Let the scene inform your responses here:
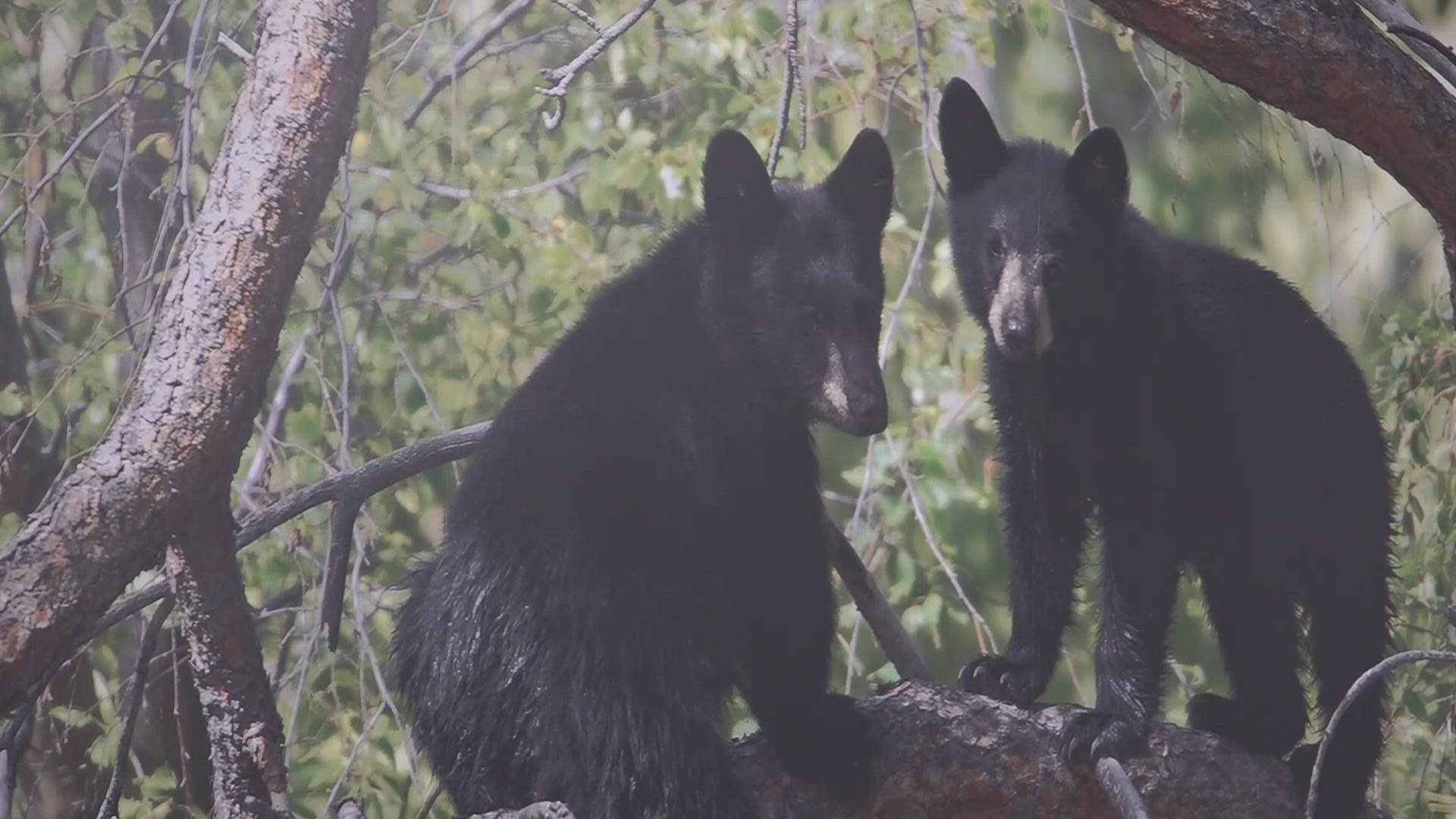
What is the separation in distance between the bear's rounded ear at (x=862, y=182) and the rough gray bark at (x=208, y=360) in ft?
3.38

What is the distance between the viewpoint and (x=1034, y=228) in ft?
9.41

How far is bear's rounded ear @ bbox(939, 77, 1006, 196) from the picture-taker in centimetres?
302

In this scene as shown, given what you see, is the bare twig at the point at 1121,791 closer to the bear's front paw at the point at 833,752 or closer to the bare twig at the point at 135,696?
the bear's front paw at the point at 833,752

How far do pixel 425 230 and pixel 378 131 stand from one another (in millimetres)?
313

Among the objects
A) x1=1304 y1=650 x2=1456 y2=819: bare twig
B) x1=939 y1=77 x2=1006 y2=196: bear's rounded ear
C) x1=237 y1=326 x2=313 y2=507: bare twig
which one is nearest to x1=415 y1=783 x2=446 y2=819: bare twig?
x1=237 y1=326 x2=313 y2=507: bare twig

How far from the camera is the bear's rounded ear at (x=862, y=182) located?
293 cm

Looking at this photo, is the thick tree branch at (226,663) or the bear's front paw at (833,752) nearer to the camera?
the bear's front paw at (833,752)

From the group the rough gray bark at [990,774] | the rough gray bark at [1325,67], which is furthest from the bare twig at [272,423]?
the rough gray bark at [1325,67]

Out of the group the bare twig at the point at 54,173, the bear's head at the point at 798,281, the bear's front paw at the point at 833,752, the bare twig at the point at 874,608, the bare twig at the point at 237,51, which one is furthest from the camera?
the bare twig at the point at 54,173

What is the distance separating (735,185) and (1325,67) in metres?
1.23

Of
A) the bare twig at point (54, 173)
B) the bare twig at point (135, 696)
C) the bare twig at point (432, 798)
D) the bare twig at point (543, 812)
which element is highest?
the bare twig at point (54, 173)

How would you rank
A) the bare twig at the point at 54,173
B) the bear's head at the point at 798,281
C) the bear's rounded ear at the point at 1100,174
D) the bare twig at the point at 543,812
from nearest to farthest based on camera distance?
the bare twig at the point at 543,812, the bear's head at the point at 798,281, the bear's rounded ear at the point at 1100,174, the bare twig at the point at 54,173

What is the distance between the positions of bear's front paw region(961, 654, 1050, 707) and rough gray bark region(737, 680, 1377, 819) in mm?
298

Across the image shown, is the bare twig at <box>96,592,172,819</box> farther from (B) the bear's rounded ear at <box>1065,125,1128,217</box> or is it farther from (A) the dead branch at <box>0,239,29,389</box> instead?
(B) the bear's rounded ear at <box>1065,125,1128,217</box>
